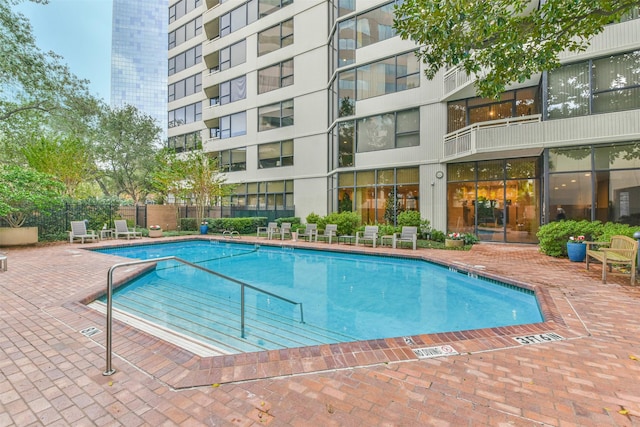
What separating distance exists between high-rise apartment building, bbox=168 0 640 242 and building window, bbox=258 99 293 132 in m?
0.10

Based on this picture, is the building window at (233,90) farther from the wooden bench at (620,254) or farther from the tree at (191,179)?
the wooden bench at (620,254)

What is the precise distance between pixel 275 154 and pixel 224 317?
52.0 feet

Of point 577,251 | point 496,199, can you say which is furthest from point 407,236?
point 577,251

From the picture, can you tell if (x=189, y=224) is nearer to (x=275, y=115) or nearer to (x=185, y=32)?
(x=275, y=115)

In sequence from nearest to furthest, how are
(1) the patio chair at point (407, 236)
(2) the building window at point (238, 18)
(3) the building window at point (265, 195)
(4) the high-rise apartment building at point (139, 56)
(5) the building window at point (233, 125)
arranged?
A: (1) the patio chair at point (407, 236)
(3) the building window at point (265, 195)
(2) the building window at point (238, 18)
(5) the building window at point (233, 125)
(4) the high-rise apartment building at point (139, 56)

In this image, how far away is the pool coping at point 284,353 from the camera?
2600 mm

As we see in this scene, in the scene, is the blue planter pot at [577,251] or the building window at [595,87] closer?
the blue planter pot at [577,251]

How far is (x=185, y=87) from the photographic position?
25.5m

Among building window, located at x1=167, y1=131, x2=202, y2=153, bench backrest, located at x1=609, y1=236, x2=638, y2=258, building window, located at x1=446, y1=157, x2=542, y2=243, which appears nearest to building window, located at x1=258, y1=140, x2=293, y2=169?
building window, located at x1=167, y1=131, x2=202, y2=153

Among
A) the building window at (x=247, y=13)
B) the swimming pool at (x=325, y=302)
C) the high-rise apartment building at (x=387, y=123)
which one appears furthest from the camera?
the building window at (x=247, y=13)

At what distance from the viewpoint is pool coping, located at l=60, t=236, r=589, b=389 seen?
8.53 ft

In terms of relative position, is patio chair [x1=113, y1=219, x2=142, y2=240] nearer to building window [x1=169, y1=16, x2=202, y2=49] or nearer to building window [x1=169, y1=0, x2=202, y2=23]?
building window [x1=169, y1=16, x2=202, y2=49]

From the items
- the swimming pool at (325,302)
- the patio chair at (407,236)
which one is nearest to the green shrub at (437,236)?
the patio chair at (407,236)

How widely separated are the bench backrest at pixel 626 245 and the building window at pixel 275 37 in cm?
1858
